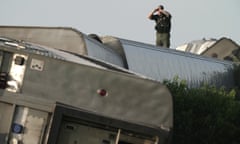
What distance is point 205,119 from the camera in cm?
2536

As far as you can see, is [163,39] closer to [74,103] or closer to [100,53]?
[100,53]

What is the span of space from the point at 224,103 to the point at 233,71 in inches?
403

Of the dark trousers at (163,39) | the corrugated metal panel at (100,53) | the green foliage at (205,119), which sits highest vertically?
the dark trousers at (163,39)

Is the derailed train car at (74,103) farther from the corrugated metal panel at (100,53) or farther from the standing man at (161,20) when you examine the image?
the standing man at (161,20)

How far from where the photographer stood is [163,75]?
33094 mm

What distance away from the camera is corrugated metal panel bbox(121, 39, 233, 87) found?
107ft

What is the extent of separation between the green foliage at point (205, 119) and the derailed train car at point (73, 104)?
1342 cm

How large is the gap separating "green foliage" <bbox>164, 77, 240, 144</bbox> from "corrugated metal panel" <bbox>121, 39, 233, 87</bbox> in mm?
5484

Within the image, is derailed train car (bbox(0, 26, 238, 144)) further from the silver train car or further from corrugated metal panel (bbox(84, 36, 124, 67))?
the silver train car

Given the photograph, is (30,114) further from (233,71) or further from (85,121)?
(233,71)

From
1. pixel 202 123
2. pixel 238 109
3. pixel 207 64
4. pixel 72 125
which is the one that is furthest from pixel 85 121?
pixel 207 64

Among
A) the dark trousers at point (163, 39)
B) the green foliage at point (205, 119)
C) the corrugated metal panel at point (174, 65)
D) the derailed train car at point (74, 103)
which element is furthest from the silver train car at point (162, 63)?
the derailed train car at point (74, 103)

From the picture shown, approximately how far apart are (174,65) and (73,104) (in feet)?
76.6

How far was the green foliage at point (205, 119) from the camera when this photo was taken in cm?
2511
